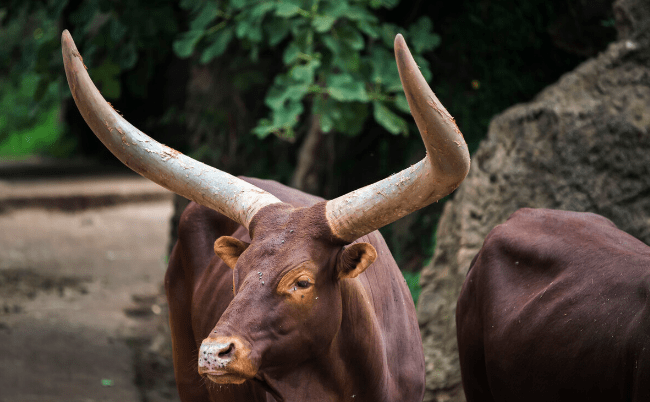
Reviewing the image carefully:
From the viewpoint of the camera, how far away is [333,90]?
5.00 metres

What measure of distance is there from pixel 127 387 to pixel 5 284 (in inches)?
115

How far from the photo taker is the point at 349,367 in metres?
2.65

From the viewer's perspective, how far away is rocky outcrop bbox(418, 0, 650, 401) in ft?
13.8

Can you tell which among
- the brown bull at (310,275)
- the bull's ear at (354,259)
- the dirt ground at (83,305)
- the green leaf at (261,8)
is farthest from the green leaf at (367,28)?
the dirt ground at (83,305)

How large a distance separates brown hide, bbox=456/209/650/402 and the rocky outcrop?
0.71 m

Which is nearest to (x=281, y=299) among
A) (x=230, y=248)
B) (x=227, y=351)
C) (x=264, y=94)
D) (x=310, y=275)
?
(x=310, y=275)

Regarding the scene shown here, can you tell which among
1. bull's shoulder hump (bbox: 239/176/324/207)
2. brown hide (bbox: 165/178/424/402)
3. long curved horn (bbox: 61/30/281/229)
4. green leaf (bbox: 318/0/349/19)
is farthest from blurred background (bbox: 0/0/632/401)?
long curved horn (bbox: 61/30/281/229)

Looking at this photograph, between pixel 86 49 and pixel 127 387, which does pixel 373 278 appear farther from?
pixel 86 49

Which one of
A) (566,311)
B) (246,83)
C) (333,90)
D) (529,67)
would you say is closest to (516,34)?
(529,67)

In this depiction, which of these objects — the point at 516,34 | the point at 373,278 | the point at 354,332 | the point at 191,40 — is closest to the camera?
the point at 354,332

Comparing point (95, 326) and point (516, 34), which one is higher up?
point (516, 34)

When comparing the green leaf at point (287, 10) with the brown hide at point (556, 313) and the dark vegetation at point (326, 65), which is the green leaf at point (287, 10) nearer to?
the dark vegetation at point (326, 65)

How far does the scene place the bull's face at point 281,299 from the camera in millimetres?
2232

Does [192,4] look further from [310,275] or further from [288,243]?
[310,275]
